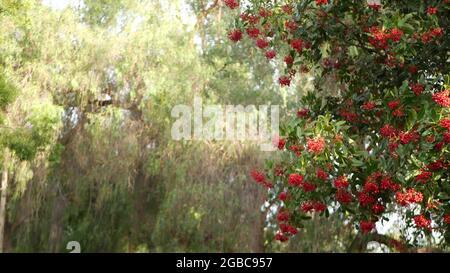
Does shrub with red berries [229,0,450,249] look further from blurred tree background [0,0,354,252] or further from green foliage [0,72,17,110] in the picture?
blurred tree background [0,0,354,252]

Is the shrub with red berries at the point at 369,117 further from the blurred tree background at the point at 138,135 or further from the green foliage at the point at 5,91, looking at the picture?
the blurred tree background at the point at 138,135

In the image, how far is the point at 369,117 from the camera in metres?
6.57

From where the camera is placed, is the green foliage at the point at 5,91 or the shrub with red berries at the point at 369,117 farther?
the green foliage at the point at 5,91

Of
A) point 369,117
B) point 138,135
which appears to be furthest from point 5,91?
point 138,135

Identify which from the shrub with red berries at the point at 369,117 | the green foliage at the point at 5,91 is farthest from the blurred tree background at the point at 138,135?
the shrub with red berries at the point at 369,117

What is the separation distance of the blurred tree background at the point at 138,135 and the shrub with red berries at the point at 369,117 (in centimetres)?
630

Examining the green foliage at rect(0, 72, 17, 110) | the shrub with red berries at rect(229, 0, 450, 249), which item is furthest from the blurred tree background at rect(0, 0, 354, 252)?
the shrub with red berries at rect(229, 0, 450, 249)

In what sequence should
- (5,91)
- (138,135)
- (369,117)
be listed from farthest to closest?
(138,135) < (5,91) < (369,117)

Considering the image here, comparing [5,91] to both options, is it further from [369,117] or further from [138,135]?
[138,135]

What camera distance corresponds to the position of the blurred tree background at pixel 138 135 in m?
12.8

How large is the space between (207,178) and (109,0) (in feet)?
13.8

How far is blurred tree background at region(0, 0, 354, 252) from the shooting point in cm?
1280

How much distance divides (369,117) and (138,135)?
303 inches
